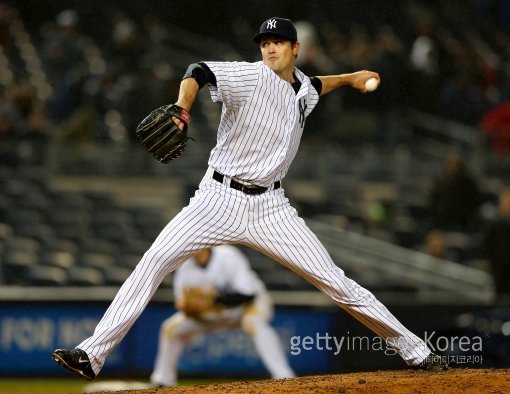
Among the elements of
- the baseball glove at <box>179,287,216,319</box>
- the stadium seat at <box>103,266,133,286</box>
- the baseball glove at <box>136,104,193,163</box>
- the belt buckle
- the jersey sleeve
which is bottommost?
the baseball glove at <box>179,287,216,319</box>

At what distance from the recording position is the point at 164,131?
4445 millimetres

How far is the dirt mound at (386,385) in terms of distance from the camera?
4617mm

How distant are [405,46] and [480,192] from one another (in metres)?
2.41

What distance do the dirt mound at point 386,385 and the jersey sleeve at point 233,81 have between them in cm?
130

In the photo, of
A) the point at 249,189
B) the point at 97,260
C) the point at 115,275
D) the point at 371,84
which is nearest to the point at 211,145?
the point at 97,260

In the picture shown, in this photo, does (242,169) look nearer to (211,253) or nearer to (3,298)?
(211,253)

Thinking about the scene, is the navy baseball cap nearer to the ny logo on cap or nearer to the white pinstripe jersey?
the ny logo on cap

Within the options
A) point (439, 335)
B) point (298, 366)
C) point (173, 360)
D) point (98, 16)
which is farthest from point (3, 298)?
point (98, 16)

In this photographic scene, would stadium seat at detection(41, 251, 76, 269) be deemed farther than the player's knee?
Yes

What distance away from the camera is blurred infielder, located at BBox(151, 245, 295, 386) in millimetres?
8508

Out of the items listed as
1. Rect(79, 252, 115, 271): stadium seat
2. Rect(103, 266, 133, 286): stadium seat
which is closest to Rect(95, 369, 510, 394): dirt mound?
Rect(103, 266, 133, 286): stadium seat

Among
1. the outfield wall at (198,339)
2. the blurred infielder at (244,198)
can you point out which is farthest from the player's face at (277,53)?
the outfield wall at (198,339)

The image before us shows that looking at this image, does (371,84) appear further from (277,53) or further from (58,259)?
(58,259)

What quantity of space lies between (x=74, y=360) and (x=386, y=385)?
54.7 inches
